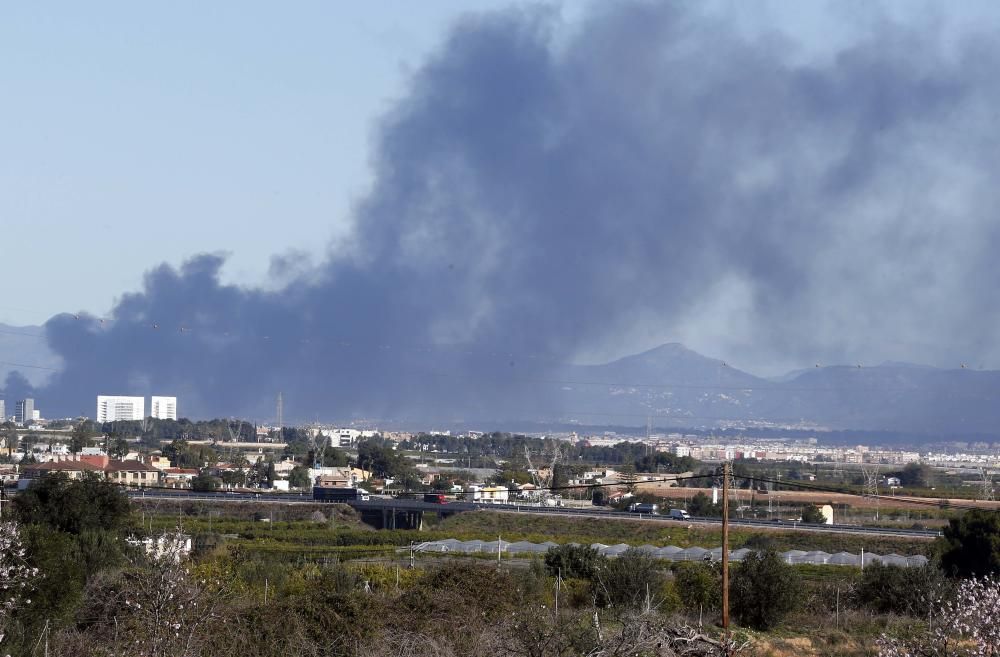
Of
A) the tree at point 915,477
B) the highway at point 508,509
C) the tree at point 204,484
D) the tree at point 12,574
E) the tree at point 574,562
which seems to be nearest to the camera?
the tree at point 12,574

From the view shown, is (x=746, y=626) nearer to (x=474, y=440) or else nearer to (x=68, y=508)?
(x=68, y=508)

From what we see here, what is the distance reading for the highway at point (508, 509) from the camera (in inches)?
2254

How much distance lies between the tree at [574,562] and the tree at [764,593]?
4.86 m

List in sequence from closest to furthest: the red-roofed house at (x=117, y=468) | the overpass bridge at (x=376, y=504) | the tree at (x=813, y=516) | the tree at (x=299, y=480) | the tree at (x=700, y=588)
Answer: the tree at (x=700, y=588) → the overpass bridge at (x=376, y=504) → the tree at (x=813, y=516) → the red-roofed house at (x=117, y=468) → the tree at (x=299, y=480)

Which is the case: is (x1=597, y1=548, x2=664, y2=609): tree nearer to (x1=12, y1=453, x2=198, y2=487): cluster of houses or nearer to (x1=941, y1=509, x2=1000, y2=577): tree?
(x1=941, y1=509, x2=1000, y2=577): tree

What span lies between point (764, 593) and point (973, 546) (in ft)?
42.5

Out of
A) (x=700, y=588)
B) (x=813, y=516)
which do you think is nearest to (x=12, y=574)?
(x=700, y=588)

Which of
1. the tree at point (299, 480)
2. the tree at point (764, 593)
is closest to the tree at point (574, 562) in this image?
the tree at point (764, 593)

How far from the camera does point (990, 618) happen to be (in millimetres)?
15531

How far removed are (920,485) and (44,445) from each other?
79.4m

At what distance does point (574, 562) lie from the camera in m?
36.5

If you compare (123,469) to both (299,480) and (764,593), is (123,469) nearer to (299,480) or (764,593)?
(299,480)

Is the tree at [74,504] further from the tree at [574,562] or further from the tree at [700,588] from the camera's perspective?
the tree at [700,588]

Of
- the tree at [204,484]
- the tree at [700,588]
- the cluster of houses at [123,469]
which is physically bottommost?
the tree at [700,588]
